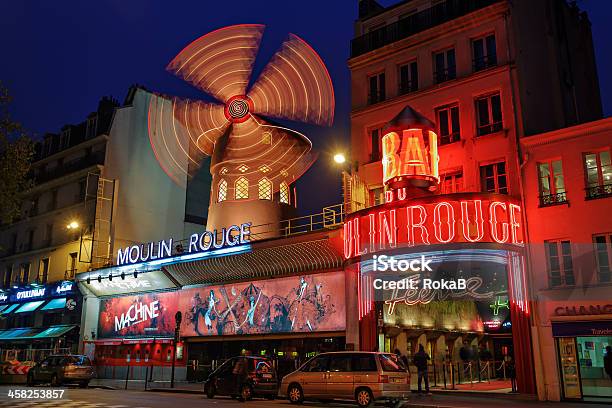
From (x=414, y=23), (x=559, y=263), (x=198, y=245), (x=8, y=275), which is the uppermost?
(x=414, y=23)

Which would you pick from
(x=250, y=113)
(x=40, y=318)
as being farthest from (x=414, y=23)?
(x=40, y=318)

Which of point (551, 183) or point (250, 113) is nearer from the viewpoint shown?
point (551, 183)

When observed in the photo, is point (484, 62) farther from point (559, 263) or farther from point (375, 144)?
point (559, 263)

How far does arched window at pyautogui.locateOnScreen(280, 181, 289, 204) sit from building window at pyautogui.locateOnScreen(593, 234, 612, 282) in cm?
1354

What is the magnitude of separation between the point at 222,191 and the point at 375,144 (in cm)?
835

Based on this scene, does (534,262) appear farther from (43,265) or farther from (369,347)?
(43,265)

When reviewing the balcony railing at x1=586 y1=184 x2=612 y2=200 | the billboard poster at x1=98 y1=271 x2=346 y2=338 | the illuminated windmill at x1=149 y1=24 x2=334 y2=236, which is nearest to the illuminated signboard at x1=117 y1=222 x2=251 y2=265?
the billboard poster at x1=98 y1=271 x2=346 y2=338

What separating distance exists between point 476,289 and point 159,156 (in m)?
19.6

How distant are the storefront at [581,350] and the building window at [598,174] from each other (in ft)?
8.97

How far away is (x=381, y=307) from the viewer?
685 inches

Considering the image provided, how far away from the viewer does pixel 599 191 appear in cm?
1474

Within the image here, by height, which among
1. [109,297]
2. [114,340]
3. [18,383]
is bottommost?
[18,383]

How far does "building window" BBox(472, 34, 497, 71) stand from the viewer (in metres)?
17.6

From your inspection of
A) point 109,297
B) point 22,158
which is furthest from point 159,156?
point 22,158
